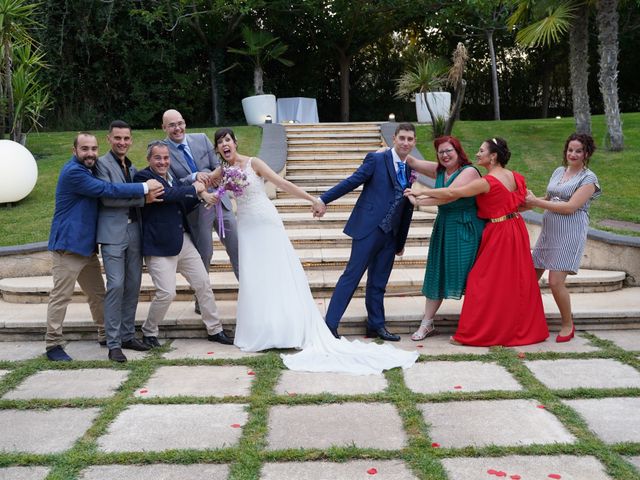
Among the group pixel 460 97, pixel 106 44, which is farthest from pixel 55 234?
pixel 106 44

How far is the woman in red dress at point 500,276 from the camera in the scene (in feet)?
16.7

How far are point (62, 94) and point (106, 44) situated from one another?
1969 mm

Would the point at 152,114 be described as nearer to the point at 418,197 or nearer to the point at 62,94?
the point at 62,94

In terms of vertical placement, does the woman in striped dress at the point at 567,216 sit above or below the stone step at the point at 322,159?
below

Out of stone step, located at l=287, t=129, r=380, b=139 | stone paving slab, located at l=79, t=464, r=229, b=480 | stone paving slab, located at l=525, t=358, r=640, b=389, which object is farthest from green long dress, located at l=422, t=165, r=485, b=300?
stone step, located at l=287, t=129, r=380, b=139

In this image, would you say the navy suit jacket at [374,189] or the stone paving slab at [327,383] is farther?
the navy suit jacket at [374,189]

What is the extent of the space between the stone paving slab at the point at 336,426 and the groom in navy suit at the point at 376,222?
1.47 metres

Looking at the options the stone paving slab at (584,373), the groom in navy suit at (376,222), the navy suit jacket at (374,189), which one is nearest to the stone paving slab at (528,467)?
the stone paving slab at (584,373)

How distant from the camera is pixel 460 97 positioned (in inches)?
426

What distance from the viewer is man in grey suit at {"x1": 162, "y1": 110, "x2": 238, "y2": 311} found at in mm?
5574

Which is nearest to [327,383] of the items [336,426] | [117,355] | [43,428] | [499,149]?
[336,426]

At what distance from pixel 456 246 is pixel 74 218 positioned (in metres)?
2.96

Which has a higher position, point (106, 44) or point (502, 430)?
point (106, 44)

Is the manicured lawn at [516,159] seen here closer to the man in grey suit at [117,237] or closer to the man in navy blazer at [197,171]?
the man in navy blazer at [197,171]
